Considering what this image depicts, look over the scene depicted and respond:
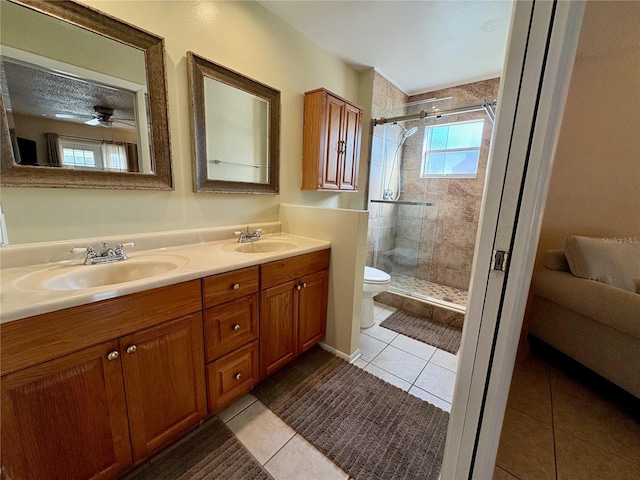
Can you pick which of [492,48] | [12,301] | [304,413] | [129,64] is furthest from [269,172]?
[492,48]

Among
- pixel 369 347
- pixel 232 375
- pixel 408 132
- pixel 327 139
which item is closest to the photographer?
pixel 232 375

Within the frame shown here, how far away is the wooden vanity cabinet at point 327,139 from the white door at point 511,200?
1593mm

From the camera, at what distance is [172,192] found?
58.0 inches

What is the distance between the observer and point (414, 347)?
1992mm

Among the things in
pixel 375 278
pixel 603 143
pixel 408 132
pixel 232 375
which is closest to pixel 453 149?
pixel 408 132

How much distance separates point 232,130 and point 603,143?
1871 mm

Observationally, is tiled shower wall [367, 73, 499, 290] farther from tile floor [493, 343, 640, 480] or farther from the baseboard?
tile floor [493, 343, 640, 480]

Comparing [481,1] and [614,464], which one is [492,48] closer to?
[481,1]

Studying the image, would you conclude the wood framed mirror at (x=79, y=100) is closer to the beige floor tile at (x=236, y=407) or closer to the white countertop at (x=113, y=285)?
the white countertop at (x=113, y=285)

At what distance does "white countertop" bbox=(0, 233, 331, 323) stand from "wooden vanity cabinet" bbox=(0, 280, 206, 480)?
36 mm

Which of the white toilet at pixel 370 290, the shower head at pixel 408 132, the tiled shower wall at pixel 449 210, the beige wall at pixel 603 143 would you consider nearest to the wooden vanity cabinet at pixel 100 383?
the white toilet at pixel 370 290

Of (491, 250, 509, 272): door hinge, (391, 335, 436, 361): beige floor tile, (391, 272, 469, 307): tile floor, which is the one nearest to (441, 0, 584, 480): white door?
(491, 250, 509, 272): door hinge

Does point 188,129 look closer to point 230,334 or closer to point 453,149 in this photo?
point 230,334

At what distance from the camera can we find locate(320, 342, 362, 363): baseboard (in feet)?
5.90
